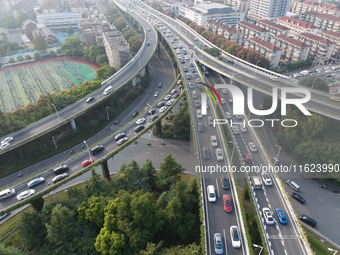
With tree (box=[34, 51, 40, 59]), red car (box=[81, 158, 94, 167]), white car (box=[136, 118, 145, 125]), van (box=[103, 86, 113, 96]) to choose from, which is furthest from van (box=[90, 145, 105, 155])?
tree (box=[34, 51, 40, 59])

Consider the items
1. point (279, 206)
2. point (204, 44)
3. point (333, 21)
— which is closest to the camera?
point (279, 206)

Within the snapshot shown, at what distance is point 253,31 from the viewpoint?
105688 millimetres

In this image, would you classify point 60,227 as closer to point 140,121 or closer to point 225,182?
point 225,182

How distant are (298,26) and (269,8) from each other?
103ft

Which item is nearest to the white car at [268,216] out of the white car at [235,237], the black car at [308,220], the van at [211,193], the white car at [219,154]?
the white car at [235,237]

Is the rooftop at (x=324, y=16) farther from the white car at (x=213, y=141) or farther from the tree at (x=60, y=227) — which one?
the tree at (x=60, y=227)

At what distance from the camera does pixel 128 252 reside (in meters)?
30.2

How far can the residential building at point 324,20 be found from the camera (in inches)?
4611

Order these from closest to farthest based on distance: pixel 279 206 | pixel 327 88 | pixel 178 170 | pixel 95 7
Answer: pixel 279 206 → pixel 178 170 → pixel 327 88 → pixel 95 7

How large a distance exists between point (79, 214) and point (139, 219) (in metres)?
10.1

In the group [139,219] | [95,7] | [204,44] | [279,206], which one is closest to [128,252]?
[139,219]

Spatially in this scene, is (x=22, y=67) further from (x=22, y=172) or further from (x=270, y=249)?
(x=270, y=249)

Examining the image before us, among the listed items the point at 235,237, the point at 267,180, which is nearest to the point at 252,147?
the point at 267,180

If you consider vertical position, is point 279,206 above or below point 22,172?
above
